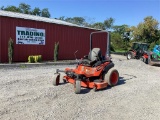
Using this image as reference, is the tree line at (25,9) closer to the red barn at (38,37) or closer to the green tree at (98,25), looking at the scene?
the green tree at (98,25)

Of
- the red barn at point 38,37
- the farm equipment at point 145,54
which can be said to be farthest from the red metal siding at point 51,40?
the farm equipment at point 145,54

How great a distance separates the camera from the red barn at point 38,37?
1348 cm

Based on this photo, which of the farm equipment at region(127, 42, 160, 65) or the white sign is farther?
the farm equipment at region(127, 42, 160, 65)

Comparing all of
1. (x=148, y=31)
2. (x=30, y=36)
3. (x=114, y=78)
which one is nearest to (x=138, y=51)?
(x=30, y=36)

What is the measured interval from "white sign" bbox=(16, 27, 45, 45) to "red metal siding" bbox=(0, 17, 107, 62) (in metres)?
0.21

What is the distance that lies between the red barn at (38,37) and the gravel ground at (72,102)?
6.30m

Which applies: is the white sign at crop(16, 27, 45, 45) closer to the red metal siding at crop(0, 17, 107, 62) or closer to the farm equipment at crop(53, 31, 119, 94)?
the red metal siding at crop(0, 17, 107, 62)

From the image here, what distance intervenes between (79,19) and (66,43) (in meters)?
49.7

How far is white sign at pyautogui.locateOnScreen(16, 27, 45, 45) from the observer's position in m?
14.1

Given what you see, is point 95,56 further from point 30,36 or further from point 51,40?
point 51,40

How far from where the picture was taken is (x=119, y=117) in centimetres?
489

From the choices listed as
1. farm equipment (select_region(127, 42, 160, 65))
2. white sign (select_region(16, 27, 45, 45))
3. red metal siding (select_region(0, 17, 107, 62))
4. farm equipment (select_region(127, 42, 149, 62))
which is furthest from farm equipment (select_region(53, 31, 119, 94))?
farm equipment (select_region(127, 42, 149, 62))

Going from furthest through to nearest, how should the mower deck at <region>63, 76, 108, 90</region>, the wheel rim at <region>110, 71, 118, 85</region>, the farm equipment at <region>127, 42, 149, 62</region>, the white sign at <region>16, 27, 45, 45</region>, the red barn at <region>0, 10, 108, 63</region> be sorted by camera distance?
the farm equipment at <region>127, 42, 149, 62</region>
the white sign at <region>16, 27, 45, 45</region>
the red barn at <region>0, 10, 108, 63</region>
the wheel rim at <region>110, 71, 118, 85</region>
the mower deck at <region>63, 76, 108, 90</region>

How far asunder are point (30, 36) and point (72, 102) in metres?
9.78
